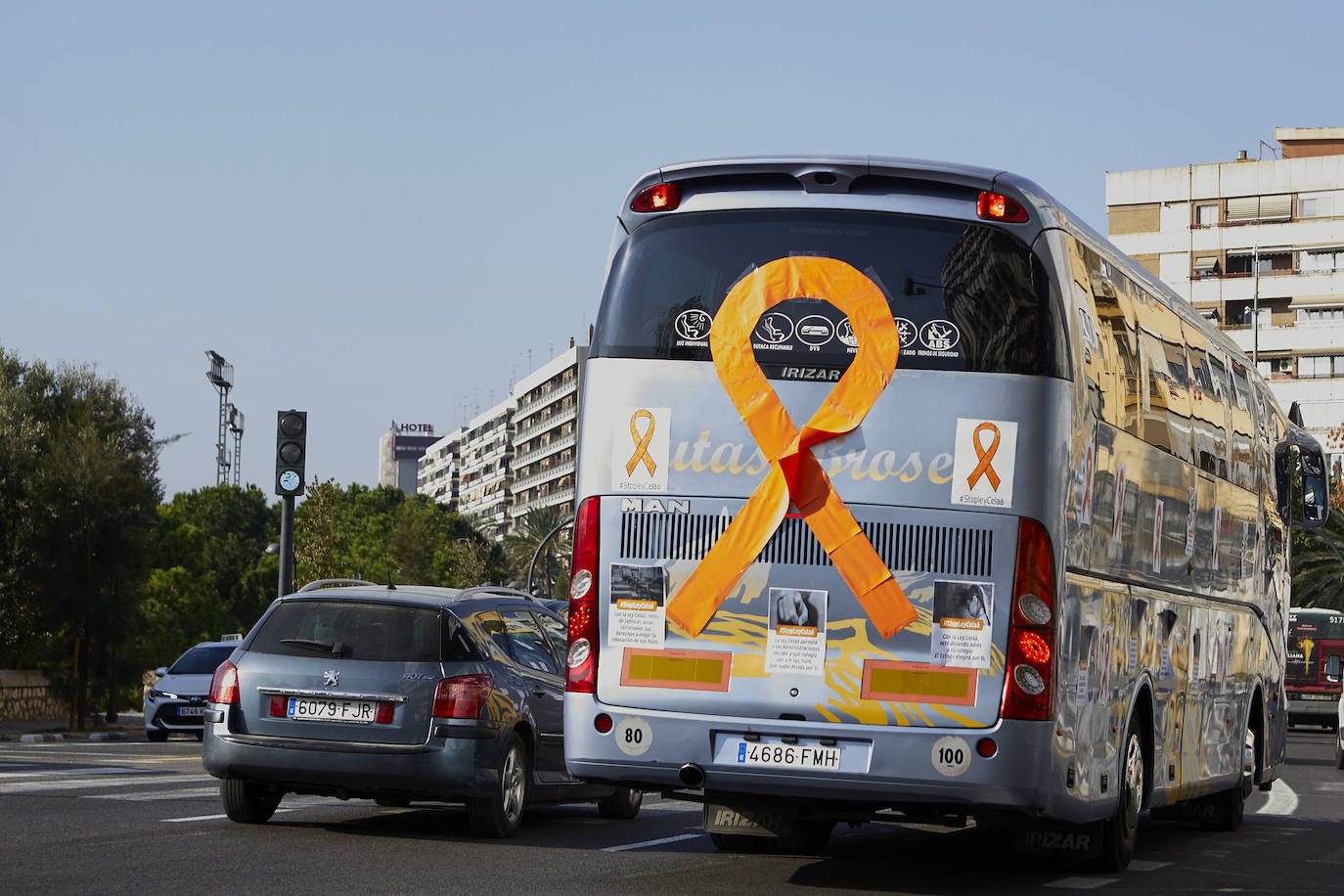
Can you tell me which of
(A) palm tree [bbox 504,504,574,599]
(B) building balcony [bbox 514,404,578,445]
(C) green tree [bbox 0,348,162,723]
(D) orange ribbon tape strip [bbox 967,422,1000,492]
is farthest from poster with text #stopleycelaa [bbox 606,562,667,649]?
(B) building balcony [bbox 514,404,578,445]

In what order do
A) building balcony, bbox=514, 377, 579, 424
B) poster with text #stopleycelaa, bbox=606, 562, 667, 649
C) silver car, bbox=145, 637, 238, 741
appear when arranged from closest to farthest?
poster with text #stopleycelaa, bbox=606, 562, 667, 649 < silver car, bbox=145, 637, 238, 741 < building balcony, bbox=514, 377, 579, 424

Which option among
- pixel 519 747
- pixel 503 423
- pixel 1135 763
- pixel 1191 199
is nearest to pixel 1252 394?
pixel 1135 763

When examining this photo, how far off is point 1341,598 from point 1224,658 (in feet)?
148

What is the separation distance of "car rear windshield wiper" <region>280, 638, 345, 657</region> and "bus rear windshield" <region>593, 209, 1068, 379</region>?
3.36 meters

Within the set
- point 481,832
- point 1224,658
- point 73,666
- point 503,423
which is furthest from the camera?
point 503,423

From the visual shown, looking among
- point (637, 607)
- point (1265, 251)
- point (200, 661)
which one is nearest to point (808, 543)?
point (637, 607)

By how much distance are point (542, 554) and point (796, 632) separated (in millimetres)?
111375

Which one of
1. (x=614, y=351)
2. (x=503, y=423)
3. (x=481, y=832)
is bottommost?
(x=481, y=832)

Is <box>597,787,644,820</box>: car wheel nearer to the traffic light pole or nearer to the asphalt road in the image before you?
the asphalt road

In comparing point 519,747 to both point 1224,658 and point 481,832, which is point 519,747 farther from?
point 1224,658

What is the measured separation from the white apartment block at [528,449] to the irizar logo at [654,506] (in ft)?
443

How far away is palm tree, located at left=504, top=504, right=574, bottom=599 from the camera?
4734 inches

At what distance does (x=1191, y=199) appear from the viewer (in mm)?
99188

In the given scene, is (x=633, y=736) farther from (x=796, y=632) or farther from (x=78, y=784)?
(x=78, y=784)
